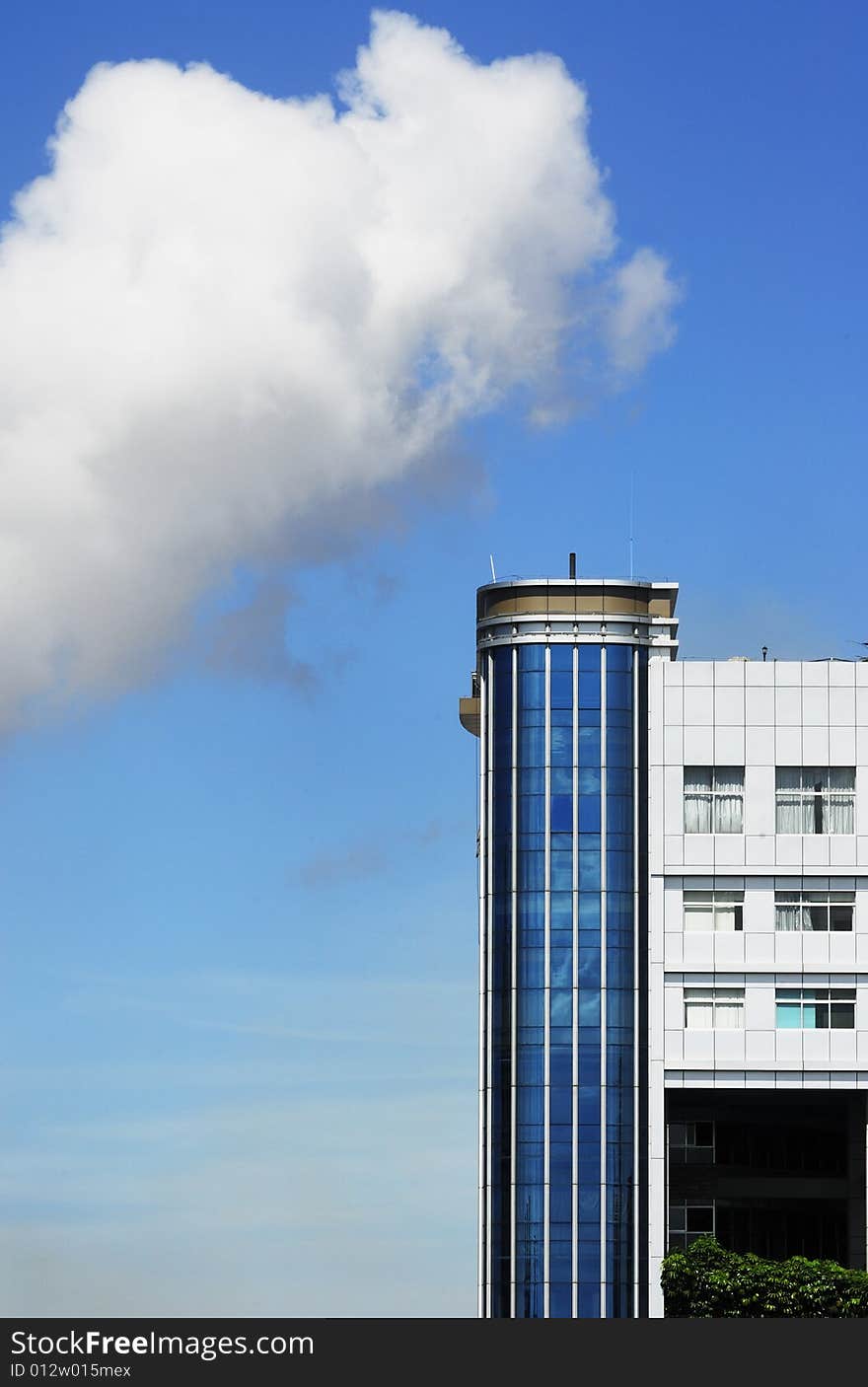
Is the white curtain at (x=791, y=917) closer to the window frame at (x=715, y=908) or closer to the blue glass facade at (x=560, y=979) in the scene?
the window frame at (x=715, y=908)

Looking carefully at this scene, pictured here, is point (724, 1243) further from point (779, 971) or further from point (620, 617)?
point (620, 617)

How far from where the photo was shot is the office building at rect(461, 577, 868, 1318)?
111500 millimetres

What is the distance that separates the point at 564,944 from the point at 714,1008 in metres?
8.09

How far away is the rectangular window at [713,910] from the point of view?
113m

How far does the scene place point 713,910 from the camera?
371 ft

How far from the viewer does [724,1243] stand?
374ft

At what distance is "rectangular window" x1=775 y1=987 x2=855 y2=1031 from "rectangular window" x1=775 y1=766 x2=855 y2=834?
7703 millimetres

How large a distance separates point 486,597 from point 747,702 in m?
15.2

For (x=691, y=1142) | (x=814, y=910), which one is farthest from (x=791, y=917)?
(x=691, y=1142)

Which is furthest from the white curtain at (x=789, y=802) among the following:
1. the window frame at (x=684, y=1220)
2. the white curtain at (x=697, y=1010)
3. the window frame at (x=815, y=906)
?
the window frame at (x=684, y=1220)

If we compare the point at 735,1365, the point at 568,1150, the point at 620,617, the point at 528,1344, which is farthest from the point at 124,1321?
the point at 620,617

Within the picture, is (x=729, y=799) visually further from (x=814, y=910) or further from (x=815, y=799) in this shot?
(x=814, y=910)

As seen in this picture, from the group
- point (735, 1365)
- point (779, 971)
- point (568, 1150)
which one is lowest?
point (735, 1365)

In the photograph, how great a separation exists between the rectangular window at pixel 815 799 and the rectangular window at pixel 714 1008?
8.23m
